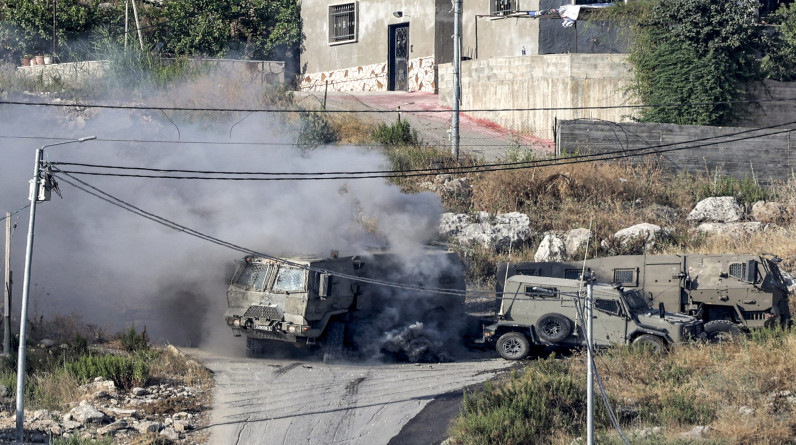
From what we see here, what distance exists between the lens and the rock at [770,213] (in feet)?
A: 98.4

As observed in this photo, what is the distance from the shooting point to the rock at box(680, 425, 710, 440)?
52.3 ft

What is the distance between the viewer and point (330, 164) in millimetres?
27141

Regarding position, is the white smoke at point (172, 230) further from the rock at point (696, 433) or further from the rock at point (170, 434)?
the rock at point (696, 433)

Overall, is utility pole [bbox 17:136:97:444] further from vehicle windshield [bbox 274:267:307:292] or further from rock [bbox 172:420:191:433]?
vehicle windshield [bbox 274:267:307:292]

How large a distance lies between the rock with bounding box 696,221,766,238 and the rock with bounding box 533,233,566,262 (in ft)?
14.5

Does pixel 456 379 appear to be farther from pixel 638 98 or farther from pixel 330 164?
pixel 638 98

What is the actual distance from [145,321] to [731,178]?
18.7 m

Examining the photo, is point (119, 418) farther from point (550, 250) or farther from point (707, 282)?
point (550, 250)

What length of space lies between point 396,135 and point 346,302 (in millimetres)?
12415

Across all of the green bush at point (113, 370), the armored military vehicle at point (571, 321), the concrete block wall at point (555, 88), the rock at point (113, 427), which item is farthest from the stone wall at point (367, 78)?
the rock at point (113, 427)

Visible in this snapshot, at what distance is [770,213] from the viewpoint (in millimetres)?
30141

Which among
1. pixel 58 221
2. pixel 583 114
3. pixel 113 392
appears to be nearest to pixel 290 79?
pixel 583 114

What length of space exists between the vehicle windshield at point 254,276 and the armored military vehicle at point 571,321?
4.67 meters

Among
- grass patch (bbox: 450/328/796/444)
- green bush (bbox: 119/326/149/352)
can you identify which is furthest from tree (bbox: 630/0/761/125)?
green bush (bbox: 119/326/149/352)
